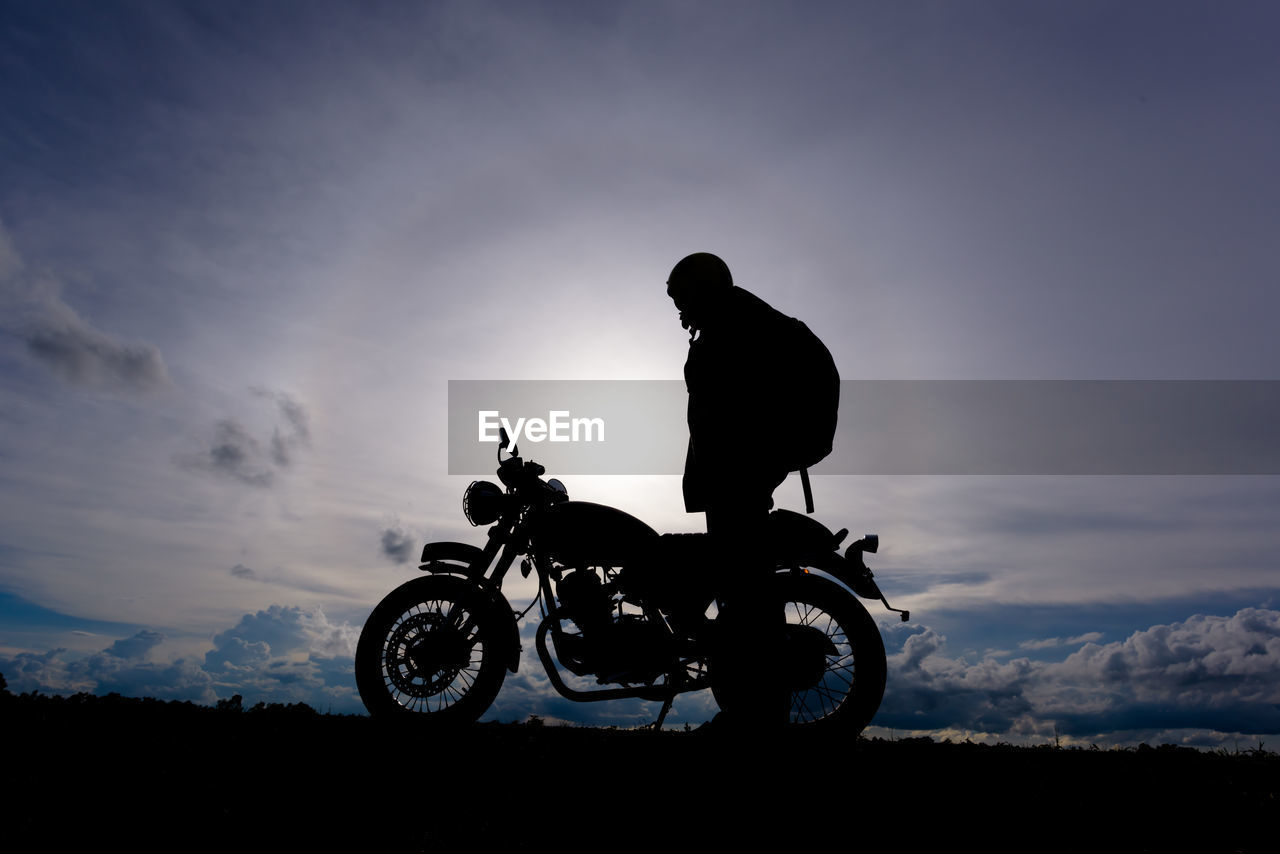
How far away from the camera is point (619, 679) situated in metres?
5.60

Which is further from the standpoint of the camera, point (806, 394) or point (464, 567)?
point (464, 567)

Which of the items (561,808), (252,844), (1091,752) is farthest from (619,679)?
(1091,752)

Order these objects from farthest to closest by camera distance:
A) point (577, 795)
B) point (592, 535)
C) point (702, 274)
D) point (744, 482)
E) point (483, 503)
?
point (483, 503) < point (592, 535) < point (702, 274) < point (744, 482) < point (577, 795)

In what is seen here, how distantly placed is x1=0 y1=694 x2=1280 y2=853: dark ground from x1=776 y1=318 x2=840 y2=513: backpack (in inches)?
77.7

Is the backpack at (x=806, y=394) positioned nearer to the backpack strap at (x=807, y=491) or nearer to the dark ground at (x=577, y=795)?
the backpack strap at (x=807, y=491)

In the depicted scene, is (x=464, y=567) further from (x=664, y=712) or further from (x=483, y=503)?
(x=664, y=712)

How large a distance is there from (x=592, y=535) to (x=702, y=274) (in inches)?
84.4

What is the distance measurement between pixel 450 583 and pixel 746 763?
286 centimetres

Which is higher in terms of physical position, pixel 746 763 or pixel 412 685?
pixel 412 685

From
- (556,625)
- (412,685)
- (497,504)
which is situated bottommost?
(412,685)

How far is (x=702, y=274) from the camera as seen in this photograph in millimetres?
5512

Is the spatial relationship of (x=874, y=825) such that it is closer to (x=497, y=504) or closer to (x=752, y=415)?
(x=752, y=415)

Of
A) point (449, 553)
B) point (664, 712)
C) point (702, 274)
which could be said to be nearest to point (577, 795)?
point (664, 712)

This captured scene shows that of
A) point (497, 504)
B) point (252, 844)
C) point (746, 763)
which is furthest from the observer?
point (497, 504)
